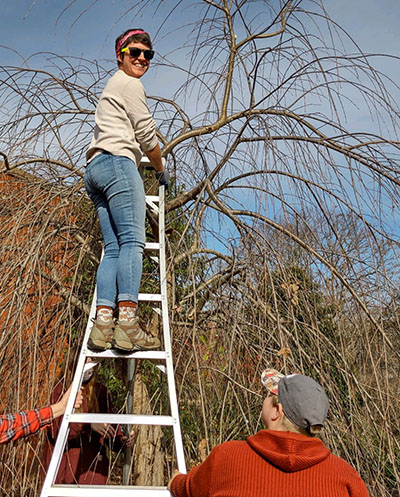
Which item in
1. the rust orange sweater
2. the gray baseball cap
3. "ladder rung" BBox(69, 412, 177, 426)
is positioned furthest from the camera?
"ladder rung" BBox(69, 412, 177, 426)

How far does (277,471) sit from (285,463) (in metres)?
0.04

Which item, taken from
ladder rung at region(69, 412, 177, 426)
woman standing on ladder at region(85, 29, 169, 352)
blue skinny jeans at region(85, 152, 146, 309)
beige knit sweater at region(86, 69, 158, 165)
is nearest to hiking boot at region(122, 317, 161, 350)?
woman standing on ladder at region(85, 29, 169, 352)

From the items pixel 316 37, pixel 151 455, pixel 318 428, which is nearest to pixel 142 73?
pixel 316 37

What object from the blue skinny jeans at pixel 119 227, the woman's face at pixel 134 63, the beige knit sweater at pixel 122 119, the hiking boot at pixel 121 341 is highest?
the woman's face at pixel 134 63

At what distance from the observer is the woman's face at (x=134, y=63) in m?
2.68

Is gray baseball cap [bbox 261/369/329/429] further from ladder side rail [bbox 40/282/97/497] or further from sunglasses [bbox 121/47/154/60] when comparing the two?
sunglasses [bbox 121/47/154/60]

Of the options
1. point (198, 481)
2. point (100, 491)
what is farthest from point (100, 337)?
point (198, 481)

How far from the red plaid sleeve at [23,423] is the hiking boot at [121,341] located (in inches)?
14.1

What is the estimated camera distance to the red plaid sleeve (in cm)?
214

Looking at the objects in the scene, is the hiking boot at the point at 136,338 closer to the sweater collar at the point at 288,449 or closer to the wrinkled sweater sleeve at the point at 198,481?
the wrinkled sweater sleeve at the point at 198,481

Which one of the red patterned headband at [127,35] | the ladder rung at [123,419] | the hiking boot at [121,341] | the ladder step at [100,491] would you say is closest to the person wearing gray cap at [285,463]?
the ladder step at [100,491]

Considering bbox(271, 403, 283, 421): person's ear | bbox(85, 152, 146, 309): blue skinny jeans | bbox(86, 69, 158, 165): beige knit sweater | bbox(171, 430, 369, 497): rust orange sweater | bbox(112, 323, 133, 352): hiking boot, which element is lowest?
bbox(171, 430, 369, 497): rust orange sweater

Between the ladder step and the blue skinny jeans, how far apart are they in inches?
29.8

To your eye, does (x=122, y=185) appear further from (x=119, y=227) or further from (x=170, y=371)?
(x=170, y=371)
